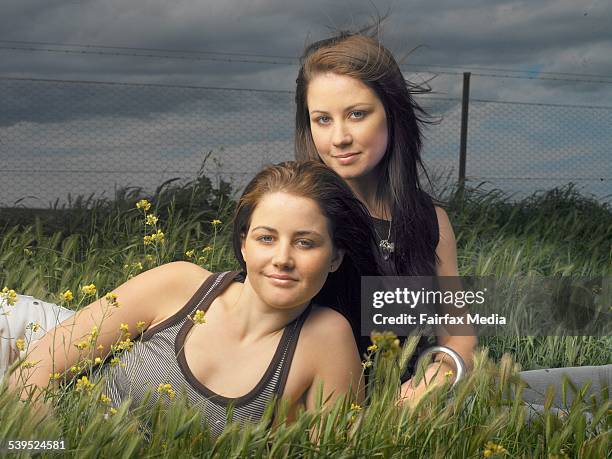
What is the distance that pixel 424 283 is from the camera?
9.16 feet

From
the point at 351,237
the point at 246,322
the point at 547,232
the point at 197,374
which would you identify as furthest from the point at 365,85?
the point at 547,232

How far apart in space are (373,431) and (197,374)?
60 cm

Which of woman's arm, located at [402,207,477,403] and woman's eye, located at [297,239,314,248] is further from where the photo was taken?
woman's arm, located at [402,207,477,403]

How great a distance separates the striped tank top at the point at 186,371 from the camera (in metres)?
2.22

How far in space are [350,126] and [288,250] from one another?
2.15ft

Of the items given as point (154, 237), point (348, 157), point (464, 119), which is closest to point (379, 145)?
point (348, 157)

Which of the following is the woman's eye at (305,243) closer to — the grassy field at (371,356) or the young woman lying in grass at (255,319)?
the young woman lying in grass at (255,319)

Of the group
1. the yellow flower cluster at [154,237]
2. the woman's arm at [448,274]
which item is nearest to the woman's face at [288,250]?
the woman's arm at [448,274]

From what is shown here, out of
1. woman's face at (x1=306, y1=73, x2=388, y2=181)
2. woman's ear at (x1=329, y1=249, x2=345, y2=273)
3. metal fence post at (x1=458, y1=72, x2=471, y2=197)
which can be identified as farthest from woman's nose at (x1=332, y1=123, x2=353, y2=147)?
metal fence post at (x1=458, y1=72, x2=471, y2=197)

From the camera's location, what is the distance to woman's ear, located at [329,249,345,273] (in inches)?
89.1

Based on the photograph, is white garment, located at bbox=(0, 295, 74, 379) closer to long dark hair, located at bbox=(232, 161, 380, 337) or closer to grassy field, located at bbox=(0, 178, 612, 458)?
grassy field, located at bbox=(0, 178, 612, 458)

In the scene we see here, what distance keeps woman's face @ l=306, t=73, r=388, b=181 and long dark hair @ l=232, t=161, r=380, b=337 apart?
25 centimetres

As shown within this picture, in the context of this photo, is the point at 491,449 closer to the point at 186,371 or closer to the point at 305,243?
the point at 305,243

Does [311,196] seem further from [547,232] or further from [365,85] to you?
[547,232]
